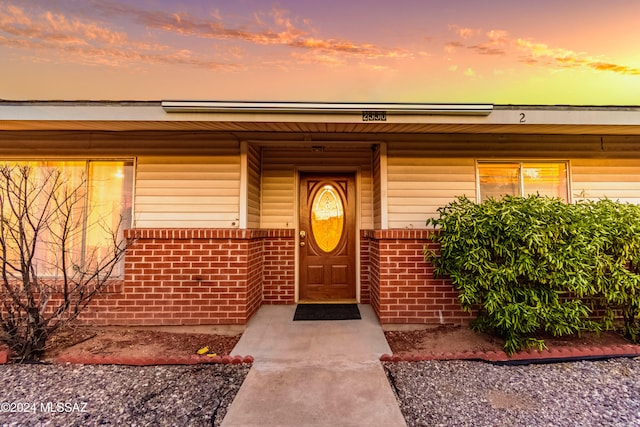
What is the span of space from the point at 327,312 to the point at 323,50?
412 cm

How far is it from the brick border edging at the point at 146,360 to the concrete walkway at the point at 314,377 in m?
0.21

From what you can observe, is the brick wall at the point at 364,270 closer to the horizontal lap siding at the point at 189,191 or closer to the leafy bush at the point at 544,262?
the leafy bush at the point at 544,262

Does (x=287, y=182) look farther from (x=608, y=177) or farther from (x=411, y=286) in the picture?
(x=608, y=177)

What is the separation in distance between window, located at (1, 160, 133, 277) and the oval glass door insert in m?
2.73

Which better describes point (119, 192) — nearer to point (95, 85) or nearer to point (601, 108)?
point (95, 85)

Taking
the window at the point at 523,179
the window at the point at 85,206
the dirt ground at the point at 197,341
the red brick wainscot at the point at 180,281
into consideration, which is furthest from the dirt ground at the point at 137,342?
the window at the point at 523,179

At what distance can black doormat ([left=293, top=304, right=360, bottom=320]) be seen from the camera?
13.1ft

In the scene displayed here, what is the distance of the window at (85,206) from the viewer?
369 centimetres

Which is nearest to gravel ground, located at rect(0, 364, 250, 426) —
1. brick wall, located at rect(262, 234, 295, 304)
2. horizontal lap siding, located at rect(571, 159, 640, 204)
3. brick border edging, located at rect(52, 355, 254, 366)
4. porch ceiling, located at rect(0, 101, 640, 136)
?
brick border edging, located at rect(52, 355, 254, 366)

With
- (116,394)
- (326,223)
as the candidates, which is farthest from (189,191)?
(116,394)

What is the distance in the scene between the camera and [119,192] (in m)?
3.80

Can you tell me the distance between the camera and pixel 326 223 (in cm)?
484

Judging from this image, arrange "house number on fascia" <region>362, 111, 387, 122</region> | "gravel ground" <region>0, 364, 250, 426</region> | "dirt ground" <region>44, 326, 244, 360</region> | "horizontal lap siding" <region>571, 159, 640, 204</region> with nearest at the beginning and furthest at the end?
"gravel ground" <region>0, 364, 250, 426</region>
"dirt ground" <region>44, 326, 244, 360</region>
"house number on fascia" <region>362, 111, 387, 122</region>
"horizontal lap siding" <region>571, 159, 640, 204</region>

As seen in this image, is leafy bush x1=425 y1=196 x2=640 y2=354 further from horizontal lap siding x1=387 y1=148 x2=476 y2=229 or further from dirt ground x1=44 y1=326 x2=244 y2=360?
dirt ground x1=44 y1=326 x2=244 y2=360
